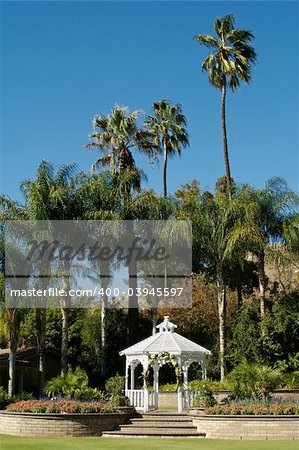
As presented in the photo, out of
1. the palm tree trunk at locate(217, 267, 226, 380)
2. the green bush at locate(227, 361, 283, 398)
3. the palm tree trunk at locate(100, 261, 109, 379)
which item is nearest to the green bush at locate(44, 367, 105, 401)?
the green bush at locate(227, 361, 283, 398)

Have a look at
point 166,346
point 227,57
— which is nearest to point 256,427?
point 166,346

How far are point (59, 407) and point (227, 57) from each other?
23941 millimetres

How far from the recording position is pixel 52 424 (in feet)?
70.2

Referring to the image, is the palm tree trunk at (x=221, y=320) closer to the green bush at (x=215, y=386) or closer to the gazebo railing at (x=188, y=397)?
the green bush at (x=215, y=386)

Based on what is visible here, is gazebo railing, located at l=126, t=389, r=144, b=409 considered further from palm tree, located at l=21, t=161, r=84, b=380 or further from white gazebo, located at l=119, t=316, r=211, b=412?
palm tree, located at l=21, t=161, r=84, b=380

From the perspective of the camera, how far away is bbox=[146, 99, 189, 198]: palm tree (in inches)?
1631

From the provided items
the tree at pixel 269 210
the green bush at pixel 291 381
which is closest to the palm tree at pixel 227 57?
the tree at pixel 269 210

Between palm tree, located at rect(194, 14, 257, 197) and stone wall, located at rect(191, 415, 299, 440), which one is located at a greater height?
palm tree, located at rect(194, 14, 257, 197)

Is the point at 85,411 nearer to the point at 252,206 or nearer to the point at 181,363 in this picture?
the point at 181,363

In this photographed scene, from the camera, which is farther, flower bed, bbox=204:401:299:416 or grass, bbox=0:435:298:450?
flower bed, bbox=204:401:299:416

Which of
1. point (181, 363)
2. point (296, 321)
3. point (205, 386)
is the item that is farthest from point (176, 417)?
point (296, 321)

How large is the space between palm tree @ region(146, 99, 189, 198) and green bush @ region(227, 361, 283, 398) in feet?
62.6

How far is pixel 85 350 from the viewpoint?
38.3 meters
